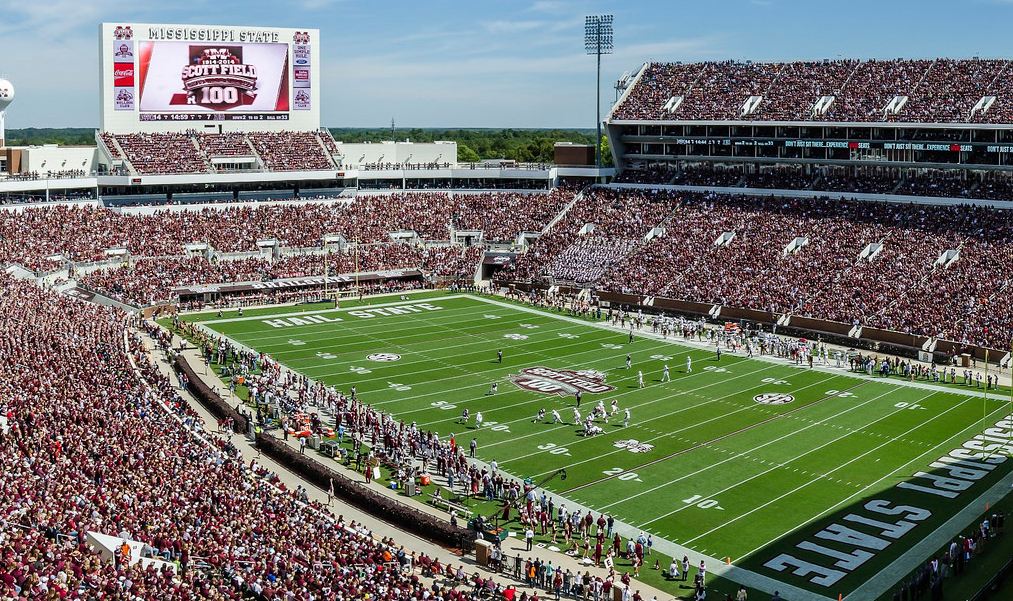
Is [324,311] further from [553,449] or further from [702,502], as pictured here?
[702,502]

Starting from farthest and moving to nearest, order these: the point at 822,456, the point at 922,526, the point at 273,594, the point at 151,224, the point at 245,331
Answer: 1. the point at 151,224
2. the point at 245,331
3. the point at 822,456
4. the point at 922,526
5. the point at 273,594

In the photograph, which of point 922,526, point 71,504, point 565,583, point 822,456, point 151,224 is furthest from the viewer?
point 151,224

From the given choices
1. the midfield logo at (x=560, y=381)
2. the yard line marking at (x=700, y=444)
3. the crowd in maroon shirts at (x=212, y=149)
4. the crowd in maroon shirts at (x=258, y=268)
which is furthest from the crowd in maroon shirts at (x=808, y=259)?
the crowd in maroon shirts at (x=212, y=149)

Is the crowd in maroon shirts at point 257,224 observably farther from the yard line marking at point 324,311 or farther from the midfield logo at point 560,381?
the midfield logo at point 560,381

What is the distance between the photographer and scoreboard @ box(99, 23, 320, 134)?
2805 inches

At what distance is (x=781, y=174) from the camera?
6944cm

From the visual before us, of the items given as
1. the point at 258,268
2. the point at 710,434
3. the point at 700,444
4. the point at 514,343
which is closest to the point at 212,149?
the point at 258,268

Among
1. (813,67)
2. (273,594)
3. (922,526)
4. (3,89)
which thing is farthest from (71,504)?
(813,67)

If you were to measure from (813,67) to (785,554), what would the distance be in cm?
5409

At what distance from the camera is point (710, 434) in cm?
3469

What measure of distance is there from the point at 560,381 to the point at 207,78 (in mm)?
44155

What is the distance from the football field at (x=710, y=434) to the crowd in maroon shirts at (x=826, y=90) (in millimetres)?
24967

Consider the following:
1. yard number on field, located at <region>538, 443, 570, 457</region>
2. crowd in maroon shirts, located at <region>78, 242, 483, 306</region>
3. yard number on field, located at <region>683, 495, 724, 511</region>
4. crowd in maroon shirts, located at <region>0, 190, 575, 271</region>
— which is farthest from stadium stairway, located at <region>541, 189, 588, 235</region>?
yard number on field, located at <region>683, 495, 724, 511</region>

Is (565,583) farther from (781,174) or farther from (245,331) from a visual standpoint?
(781,174)
